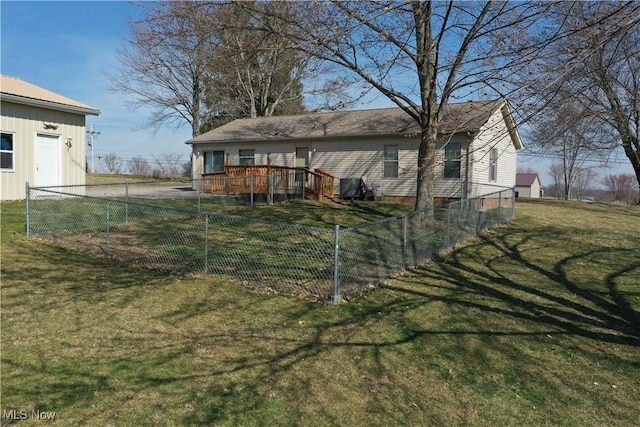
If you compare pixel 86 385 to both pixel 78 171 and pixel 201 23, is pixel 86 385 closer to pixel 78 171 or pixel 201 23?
pixel 201 23

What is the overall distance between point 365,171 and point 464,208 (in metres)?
8.40

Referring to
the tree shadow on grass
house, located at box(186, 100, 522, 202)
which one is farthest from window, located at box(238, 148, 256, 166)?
the tree shadow on grass

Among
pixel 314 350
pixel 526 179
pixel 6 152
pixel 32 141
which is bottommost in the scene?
pixel 314 350

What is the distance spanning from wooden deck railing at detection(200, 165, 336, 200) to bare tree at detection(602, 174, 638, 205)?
72428 mm

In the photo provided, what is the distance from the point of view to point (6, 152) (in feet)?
46.5

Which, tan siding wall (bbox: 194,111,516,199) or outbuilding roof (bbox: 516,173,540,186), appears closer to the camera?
tan siding wall (bbox: 194,111,516,199)

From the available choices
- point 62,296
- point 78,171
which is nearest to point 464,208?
point 62,296

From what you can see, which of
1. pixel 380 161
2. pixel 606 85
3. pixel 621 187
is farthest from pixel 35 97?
pixel 621 187

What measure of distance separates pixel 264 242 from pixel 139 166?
3901 centimetres

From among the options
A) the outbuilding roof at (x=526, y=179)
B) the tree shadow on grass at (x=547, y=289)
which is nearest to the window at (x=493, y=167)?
the tree shadow on grass at (x=547, y=289)

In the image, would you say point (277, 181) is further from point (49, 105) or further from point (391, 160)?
point (49, 105)

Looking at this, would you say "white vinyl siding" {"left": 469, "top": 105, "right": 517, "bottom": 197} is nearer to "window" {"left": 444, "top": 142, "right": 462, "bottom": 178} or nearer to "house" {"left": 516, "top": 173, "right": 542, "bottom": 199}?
"window" {"left": 444, "top": 142, "right": 462, "bottom": 178}

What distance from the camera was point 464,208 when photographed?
36.1ft

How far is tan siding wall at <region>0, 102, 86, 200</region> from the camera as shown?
14.2m
